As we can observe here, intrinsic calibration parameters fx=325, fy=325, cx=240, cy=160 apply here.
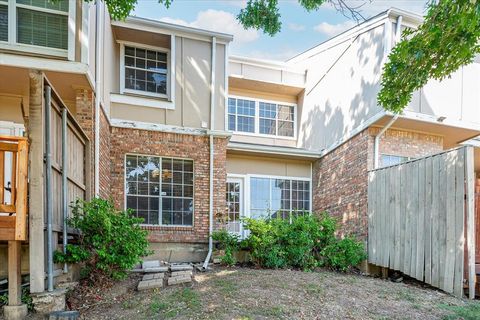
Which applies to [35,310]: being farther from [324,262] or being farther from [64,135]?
[324,262]

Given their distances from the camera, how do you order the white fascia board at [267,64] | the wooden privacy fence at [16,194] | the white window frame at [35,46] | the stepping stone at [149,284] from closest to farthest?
the wooden privacy fence at [16,194] → the stepping stone at [149,284] → the white window frame at [35,46] → the white fascia board at [267,64]

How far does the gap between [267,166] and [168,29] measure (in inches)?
206

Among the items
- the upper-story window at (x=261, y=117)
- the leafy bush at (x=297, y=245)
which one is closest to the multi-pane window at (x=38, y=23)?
the leafy bush at (x=297, y=245)

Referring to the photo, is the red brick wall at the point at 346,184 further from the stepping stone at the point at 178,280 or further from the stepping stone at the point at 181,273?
the stepping stone at the point at 178,280

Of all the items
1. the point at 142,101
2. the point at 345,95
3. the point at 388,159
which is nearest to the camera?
the point at 142,101

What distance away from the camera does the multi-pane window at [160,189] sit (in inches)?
330

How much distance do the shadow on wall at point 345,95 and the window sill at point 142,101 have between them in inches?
209

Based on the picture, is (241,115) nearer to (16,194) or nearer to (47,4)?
(47,4)

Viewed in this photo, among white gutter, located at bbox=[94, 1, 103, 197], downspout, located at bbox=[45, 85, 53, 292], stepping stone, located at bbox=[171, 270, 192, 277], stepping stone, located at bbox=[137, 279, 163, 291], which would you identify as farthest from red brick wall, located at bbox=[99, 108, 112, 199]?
downspout, located at bbox=[45, 85, 53, 292]

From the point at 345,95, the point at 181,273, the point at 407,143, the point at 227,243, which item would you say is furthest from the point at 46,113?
the point at 407,143

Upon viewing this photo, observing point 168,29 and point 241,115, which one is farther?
point 241,115

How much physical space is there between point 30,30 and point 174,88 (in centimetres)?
356

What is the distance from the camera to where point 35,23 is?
579 centimetres

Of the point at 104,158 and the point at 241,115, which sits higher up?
the point at 241,115
